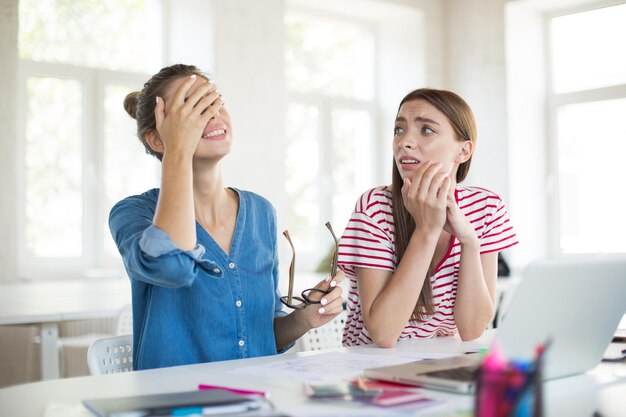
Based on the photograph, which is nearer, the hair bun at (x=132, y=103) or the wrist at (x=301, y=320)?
the wrist at (x=301, y=320)

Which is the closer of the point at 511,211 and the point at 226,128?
the point at 226,128

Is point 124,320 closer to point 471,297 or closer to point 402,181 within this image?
point 402,181

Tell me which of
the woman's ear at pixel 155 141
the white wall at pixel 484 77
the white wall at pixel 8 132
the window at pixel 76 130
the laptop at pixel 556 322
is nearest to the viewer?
the laptop at pixel 556 322

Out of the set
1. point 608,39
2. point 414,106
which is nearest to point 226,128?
point 414,106

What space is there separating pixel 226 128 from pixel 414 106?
19.6 inches

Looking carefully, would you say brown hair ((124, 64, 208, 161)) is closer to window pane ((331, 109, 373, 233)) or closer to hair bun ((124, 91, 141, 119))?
hair bun ((124, 91, 141, 119))

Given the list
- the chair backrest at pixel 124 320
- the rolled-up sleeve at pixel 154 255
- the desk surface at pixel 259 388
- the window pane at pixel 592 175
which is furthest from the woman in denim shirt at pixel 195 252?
the window pane at pixel 592 175

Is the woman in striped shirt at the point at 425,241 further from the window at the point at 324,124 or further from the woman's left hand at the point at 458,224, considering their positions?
the window at the point at 324,124

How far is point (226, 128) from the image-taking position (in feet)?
5.48

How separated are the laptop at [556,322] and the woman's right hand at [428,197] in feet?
1.37

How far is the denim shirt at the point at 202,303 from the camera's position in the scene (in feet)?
5.11

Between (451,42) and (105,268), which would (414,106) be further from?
(451,42)

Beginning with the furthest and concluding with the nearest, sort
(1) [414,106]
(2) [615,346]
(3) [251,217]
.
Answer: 1. (1) [414,106]
2. (3) [251,217]
3. (2) [615,346]

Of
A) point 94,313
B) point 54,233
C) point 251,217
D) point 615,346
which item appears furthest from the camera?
point 54,233
